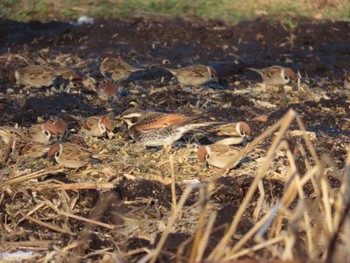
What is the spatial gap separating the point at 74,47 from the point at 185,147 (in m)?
7.34

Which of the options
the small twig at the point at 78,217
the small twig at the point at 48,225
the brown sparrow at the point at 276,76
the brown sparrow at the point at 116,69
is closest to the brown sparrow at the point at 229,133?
the small twig at the point at 78,217

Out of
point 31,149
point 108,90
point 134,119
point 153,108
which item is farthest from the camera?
point 108,90

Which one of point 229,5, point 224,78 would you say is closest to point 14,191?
point 224,78

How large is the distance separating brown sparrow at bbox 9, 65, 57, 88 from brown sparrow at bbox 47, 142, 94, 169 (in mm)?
3998

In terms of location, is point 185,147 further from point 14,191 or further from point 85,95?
point 85,95

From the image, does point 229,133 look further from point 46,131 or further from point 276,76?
point 276,76

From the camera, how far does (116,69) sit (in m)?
13.7

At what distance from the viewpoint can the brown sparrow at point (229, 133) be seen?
9800 mm

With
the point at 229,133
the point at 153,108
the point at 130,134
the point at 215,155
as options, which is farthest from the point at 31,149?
the point at 153,108

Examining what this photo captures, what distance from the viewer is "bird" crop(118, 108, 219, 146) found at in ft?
31.9

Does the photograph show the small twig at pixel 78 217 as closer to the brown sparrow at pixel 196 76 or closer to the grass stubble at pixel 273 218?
the grass stubble at pixel 273 218

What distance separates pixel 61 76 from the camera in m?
13.3

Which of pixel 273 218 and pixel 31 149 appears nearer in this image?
pixel 273 218

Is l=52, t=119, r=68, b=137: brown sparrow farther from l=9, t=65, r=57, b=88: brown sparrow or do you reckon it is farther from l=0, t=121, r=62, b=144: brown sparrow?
l=9, t=65, r=57, b=88: brown sparrow
